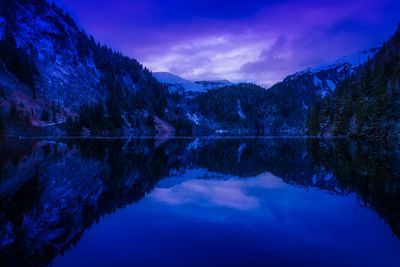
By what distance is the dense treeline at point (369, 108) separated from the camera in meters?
61.5

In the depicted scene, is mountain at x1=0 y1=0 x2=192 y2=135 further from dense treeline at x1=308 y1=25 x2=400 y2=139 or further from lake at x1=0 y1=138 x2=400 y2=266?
dense treeline at x1=308 y1=25 x2=400 y2=139

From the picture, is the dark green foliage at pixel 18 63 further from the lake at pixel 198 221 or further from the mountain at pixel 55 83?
the lake at pixel 198 221

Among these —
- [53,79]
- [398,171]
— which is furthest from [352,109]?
[53,79]

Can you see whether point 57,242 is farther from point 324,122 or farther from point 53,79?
point 53,79

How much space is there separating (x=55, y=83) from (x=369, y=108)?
14508 cm

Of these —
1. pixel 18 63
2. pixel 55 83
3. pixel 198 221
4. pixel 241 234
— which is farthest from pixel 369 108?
pixel 18 63

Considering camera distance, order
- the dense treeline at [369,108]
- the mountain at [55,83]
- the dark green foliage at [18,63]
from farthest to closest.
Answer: the dark green foliage at [18,63] → the mountain at [55,83] → the dense treeline at [369,108]

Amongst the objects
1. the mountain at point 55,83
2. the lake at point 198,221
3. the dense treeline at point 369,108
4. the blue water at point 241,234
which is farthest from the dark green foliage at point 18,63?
the blue water at point 241,234

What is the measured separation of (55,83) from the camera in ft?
489

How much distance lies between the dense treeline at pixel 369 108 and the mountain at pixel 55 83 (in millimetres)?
96163

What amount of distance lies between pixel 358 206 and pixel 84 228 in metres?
10.8

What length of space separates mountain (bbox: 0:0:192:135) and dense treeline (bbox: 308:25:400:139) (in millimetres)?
96163

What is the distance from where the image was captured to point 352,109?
89.0m

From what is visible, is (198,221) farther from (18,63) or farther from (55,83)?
(55,83)
